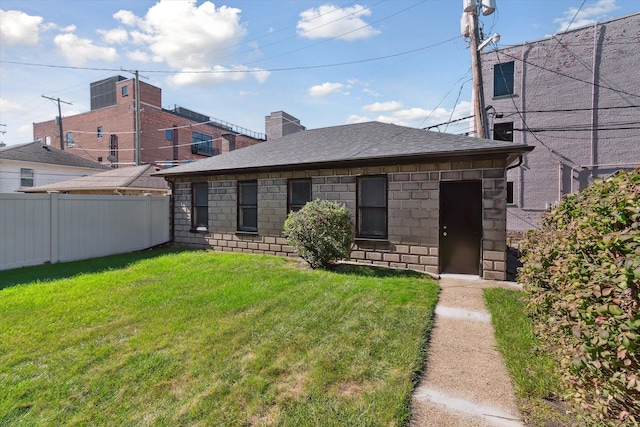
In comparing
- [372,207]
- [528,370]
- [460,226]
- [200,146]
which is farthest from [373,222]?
[200,146]

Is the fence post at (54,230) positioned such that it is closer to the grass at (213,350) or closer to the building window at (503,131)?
the grass at (213,350)

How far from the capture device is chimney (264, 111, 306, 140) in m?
15.1

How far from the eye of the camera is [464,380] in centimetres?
283

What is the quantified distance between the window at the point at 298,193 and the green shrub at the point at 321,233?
4.99 feet

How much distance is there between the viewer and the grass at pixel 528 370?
7.63ft

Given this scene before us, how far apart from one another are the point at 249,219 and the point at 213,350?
668 cm

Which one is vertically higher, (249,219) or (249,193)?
(249,193)

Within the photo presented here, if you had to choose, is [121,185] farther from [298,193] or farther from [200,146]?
[200,146]

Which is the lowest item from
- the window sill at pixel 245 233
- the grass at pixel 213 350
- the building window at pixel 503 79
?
the grass at pixel 213 350

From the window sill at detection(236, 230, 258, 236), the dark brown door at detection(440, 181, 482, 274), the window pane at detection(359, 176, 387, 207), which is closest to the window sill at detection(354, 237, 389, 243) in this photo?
the window pane at detection(359, 176, 387, 207)

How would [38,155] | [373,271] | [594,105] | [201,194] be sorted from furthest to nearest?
[38,155] → [594,105] → [201,194] → [373,271]

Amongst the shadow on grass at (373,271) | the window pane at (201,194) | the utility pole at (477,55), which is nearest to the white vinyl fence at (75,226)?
the window pane at (201,194)

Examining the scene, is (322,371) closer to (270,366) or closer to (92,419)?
(270,366)

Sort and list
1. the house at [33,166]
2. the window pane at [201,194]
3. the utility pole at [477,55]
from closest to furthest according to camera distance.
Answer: the utility pole at [477,55]
the window pane at [201,194]
the house at [33,166]
